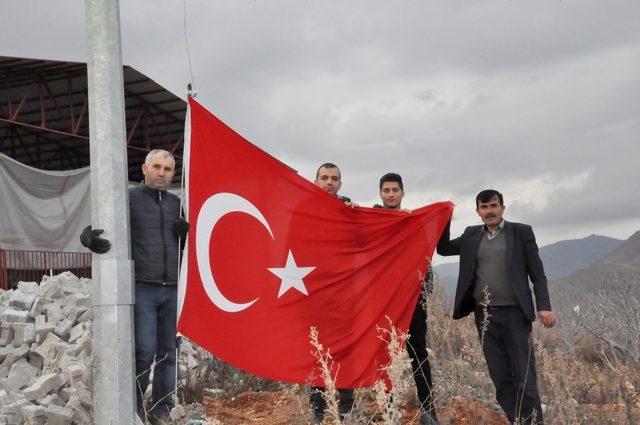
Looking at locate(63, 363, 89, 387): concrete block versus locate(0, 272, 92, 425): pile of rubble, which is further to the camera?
locate(63, 363, 89, 387): concrete block

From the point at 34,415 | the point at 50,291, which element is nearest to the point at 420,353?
the point at 34,415

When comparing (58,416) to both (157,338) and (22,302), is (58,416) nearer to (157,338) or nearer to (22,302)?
(157,338)

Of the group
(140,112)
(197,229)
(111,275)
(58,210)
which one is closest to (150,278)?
(197,229)

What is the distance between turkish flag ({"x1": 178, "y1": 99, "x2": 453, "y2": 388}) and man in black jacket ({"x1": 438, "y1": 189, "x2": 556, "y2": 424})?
19.1 inches

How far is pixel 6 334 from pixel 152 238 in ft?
15.3

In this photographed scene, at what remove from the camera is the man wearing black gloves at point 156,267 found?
5.62 meters

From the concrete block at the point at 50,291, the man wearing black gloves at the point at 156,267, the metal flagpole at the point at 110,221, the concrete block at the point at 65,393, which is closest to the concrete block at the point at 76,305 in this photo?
the concrete block at the point at 50,291

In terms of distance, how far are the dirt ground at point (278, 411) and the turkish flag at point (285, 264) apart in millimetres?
714

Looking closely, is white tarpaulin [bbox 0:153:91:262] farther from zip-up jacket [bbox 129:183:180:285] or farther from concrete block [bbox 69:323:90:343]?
zip-up jacket [bbox 129:183:180:285]

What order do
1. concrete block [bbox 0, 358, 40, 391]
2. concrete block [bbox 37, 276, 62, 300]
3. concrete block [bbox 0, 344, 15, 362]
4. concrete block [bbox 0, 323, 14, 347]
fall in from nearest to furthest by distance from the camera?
concrete block [bbox 0, 358, 40, 391], concrete block [bbox 0, 344, 15, 362], concrete block [bbox 0, 323, 14, 347], concrete block [bbox 37, 276, 62, 300]

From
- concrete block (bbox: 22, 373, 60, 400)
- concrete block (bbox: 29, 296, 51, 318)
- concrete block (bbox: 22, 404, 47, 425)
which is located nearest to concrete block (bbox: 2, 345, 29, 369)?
concrete block (bbox: 29, 296, 51, 318)

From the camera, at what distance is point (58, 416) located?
21.3 ft

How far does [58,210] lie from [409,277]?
14370 millimetres

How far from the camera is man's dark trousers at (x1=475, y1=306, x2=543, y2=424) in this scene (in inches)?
229
